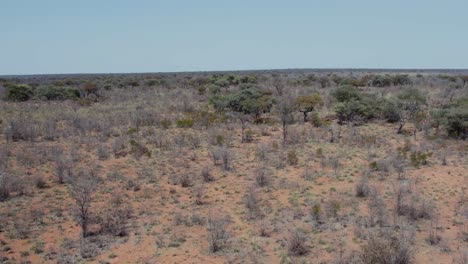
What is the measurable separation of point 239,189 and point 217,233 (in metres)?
3.81

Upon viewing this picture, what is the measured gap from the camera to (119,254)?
9.20 meters

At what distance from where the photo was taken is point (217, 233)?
969 centimetres

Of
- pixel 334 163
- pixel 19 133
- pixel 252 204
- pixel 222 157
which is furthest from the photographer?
pixel 19 133

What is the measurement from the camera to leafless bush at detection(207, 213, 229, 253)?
9275 mm

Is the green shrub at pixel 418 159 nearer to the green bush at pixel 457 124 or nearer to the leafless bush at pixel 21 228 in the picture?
the green bush at pixel 457 124

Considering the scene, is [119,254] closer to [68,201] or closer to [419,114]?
[68,201]

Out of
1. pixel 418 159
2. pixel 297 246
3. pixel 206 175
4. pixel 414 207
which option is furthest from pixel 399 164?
pixel 297 246

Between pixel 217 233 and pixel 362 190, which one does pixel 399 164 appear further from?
pixel 217 233

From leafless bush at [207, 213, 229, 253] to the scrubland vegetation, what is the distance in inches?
1.4

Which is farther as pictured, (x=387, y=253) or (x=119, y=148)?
(x=119, y=148)

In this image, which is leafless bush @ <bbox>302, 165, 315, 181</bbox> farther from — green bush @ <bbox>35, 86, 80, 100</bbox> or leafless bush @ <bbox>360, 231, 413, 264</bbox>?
green bush @ <bbox>35, 86, 80, 100</bbox>

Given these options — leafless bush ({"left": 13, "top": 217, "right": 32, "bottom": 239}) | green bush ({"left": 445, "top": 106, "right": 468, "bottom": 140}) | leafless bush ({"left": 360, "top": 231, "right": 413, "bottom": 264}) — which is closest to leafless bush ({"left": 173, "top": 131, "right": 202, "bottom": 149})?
leafless bush ({"left": 13, "top": 217, "right": 32, "bottom": 239})

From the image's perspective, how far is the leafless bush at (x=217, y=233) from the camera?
9275mm

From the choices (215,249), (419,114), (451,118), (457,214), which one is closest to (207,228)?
(215,249)
